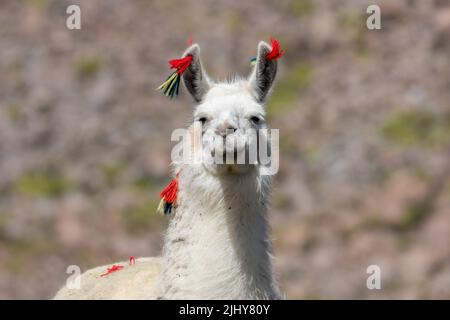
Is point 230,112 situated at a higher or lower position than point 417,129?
lower

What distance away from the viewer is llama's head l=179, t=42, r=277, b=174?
7.59 metres

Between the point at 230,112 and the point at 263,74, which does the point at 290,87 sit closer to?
the point at 263,74

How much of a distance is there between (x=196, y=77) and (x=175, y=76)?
0.18 metres

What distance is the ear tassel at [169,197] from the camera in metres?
8.13

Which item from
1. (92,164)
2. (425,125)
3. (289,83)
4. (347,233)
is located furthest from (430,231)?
(92,164)

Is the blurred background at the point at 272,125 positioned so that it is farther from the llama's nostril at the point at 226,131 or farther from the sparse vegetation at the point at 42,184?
the llama's nostril at the point at 226,131

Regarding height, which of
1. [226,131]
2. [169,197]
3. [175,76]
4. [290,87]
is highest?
[290,87]

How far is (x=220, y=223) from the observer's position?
7.76 m

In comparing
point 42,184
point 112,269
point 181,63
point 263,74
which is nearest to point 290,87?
point 42,184

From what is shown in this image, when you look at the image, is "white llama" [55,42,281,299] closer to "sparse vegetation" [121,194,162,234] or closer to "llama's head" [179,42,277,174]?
"llama's head" [179,42,277,174]

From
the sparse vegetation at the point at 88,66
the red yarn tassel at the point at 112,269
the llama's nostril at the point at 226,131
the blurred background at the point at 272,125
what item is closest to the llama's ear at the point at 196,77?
the llama's nostril at the point at 226,131

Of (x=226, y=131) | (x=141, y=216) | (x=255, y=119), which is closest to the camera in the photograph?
(x=226, y=131)

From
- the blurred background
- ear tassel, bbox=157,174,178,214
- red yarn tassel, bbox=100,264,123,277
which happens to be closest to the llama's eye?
ear tassel, bbox=157,174,178,214

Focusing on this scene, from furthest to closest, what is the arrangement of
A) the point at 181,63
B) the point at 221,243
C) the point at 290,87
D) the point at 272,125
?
the point at 290,87
the point at 272,125
the point at 181,63
the point at 221,243
